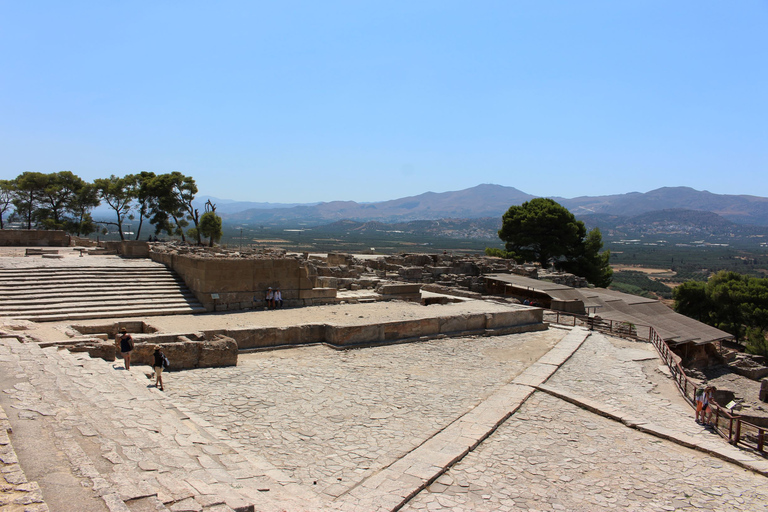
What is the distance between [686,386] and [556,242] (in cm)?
2974

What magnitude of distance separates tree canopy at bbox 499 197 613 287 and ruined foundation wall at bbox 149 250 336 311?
2663cm

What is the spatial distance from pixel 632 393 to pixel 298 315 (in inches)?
348

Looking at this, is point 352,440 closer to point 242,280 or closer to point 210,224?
point 242,280

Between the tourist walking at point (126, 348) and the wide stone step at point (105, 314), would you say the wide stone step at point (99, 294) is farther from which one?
the tourist walking at point (126, 348)

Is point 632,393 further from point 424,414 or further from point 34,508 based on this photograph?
point 34,508

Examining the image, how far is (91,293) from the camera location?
14430mm

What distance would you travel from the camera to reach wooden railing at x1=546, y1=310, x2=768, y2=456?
8828 mm

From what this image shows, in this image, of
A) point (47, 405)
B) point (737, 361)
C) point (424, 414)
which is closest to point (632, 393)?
point (424, 414)

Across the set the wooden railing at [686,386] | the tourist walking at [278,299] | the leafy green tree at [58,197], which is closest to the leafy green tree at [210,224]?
the leafy green tree at [58,197]

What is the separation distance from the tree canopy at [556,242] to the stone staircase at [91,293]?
97.7ft

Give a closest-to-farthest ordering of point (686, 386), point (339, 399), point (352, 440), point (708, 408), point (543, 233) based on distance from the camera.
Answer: point (352, 440), point (339, 399), point (708, 408), point (686, 386), point (543, 233)

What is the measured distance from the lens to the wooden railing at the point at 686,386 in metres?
8.83

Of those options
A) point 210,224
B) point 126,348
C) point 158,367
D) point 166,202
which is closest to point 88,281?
point 126,348

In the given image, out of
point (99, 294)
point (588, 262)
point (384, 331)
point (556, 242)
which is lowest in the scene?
point (384, 331)
